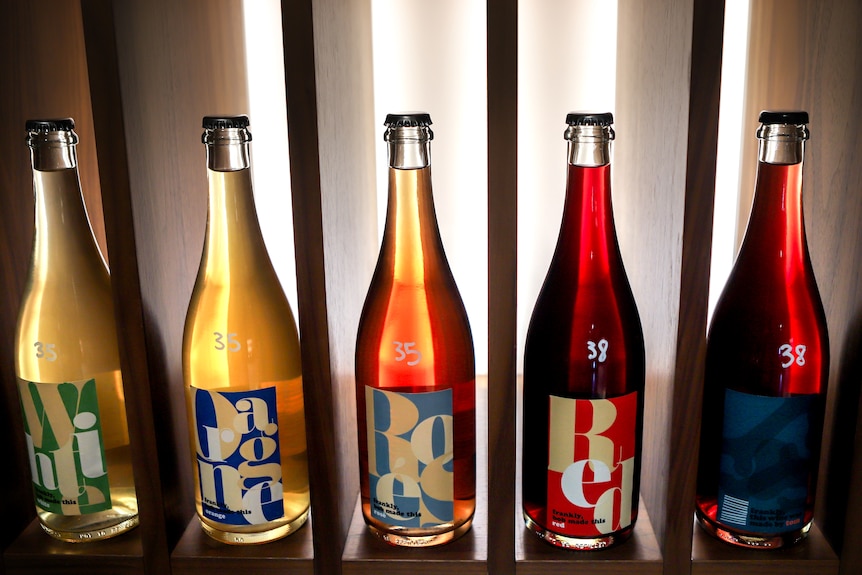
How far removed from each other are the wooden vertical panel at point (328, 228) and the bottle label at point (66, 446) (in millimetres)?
200

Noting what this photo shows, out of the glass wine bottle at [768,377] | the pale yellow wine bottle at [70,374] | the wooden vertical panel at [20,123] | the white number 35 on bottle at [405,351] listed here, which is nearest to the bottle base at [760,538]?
the glass wine bottle at [768,377]

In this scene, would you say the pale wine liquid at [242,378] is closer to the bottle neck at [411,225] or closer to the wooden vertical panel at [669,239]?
the bottle neck at [411,225]

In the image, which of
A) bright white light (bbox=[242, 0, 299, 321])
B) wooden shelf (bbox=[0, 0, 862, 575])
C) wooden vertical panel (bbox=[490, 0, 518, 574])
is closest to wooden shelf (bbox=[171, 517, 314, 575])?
wooden shelf (bbox=[0, 0, 862, 575])

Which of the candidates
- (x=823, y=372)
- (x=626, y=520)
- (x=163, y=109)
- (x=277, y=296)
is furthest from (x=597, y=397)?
(x=163, y=109)

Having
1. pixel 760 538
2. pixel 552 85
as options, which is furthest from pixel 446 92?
pixel 760 538

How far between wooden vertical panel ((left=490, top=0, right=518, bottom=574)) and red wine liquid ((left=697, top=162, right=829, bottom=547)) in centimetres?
18

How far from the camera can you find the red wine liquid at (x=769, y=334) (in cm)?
65

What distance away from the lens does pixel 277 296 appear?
72 cm

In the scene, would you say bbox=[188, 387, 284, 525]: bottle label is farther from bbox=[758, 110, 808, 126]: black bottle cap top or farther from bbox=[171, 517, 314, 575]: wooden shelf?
bbox=[758, 110, 808, 126]: black bottle cap top

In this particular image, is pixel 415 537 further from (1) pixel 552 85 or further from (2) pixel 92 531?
(1) pixel 552 85

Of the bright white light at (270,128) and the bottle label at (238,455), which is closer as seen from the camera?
the bottle label at (238,455)

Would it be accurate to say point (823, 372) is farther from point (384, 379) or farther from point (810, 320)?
point (384, 379)

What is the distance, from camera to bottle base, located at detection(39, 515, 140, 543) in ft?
2.24

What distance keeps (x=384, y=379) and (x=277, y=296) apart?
13 centimetres
